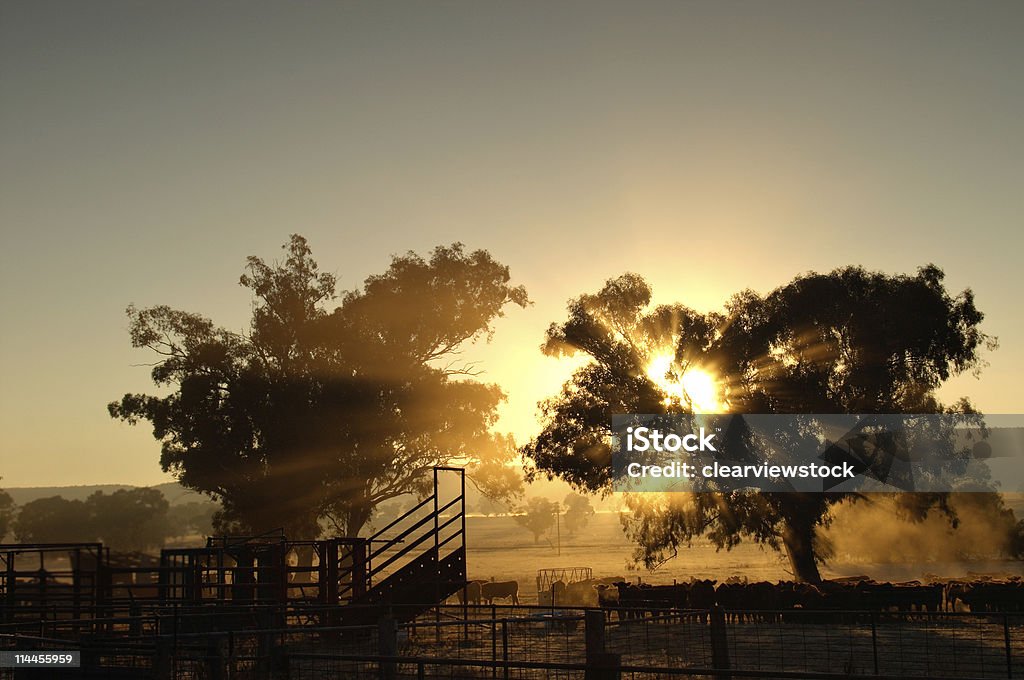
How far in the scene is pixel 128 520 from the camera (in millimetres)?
149375

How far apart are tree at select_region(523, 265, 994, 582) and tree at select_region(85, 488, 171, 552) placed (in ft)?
342

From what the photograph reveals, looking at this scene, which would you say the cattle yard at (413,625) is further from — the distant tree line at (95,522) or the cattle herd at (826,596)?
the distant tree line at (95,522)

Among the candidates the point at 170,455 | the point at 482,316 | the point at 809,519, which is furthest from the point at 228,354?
the point at 809,519

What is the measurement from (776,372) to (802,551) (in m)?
7.06

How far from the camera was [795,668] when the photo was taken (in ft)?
59.9

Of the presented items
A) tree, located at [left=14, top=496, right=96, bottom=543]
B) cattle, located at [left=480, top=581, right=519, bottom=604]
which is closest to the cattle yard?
cattle, located at [left=480, top=581, right=519, bottom=604]

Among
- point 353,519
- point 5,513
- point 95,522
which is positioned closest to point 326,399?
point 353,519

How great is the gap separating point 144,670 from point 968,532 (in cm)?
7100

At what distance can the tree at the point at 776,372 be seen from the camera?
132ft

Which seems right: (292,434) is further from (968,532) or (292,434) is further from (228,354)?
(968,532)

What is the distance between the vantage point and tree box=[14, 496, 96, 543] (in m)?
144

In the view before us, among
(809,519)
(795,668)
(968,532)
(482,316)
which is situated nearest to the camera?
(795,668)

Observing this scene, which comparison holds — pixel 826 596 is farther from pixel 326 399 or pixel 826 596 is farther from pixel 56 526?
pixel 56 526

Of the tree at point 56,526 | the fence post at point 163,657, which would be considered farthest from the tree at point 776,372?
the tree at point 56,526
